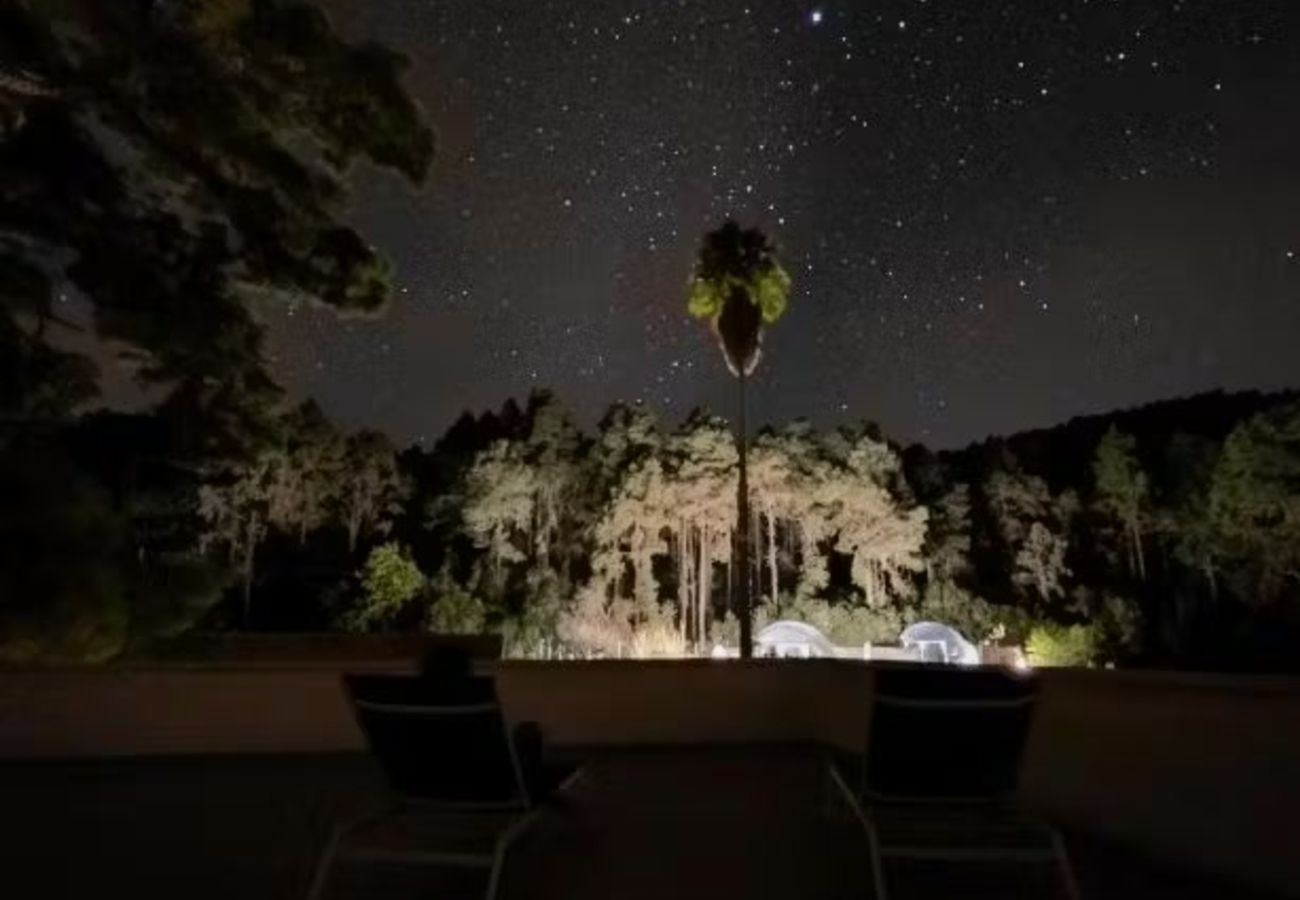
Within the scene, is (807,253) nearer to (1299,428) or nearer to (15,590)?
(1299,428)

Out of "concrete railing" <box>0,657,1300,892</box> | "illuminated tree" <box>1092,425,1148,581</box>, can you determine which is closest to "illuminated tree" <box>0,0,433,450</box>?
"concrete railing" <box>0,657,1300,892</box>

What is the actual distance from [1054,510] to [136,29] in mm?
32969

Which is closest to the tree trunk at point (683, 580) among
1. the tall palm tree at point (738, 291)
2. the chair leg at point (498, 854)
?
the tall palm tree at point (738, 291)

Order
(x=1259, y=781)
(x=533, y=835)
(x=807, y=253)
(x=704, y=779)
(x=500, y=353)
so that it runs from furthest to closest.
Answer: (x=807, y=253) < (x=500, y=353) < (x=704, y=779) < (x=533, y=835) < (x=1259, y=781)

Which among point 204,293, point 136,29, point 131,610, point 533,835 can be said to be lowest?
point 533,835

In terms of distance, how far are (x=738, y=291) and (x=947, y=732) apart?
21927 mm

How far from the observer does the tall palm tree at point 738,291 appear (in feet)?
81.4

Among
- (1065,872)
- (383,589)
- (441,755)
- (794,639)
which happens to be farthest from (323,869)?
(383,589)

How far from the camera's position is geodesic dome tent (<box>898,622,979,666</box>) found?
2536cm

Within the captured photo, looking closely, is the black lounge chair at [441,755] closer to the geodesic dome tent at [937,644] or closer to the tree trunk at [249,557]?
the geodesic dome tent at [937,644]

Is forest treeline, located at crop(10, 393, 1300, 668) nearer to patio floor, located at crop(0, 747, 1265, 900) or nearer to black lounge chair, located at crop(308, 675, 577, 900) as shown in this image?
patio floor, located at crop(0, 747, 1265, 900)

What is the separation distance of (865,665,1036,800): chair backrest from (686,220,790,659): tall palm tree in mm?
20741

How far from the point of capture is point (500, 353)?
794 inches

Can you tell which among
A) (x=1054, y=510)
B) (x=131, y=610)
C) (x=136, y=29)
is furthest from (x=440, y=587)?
(x=136, y=29)
